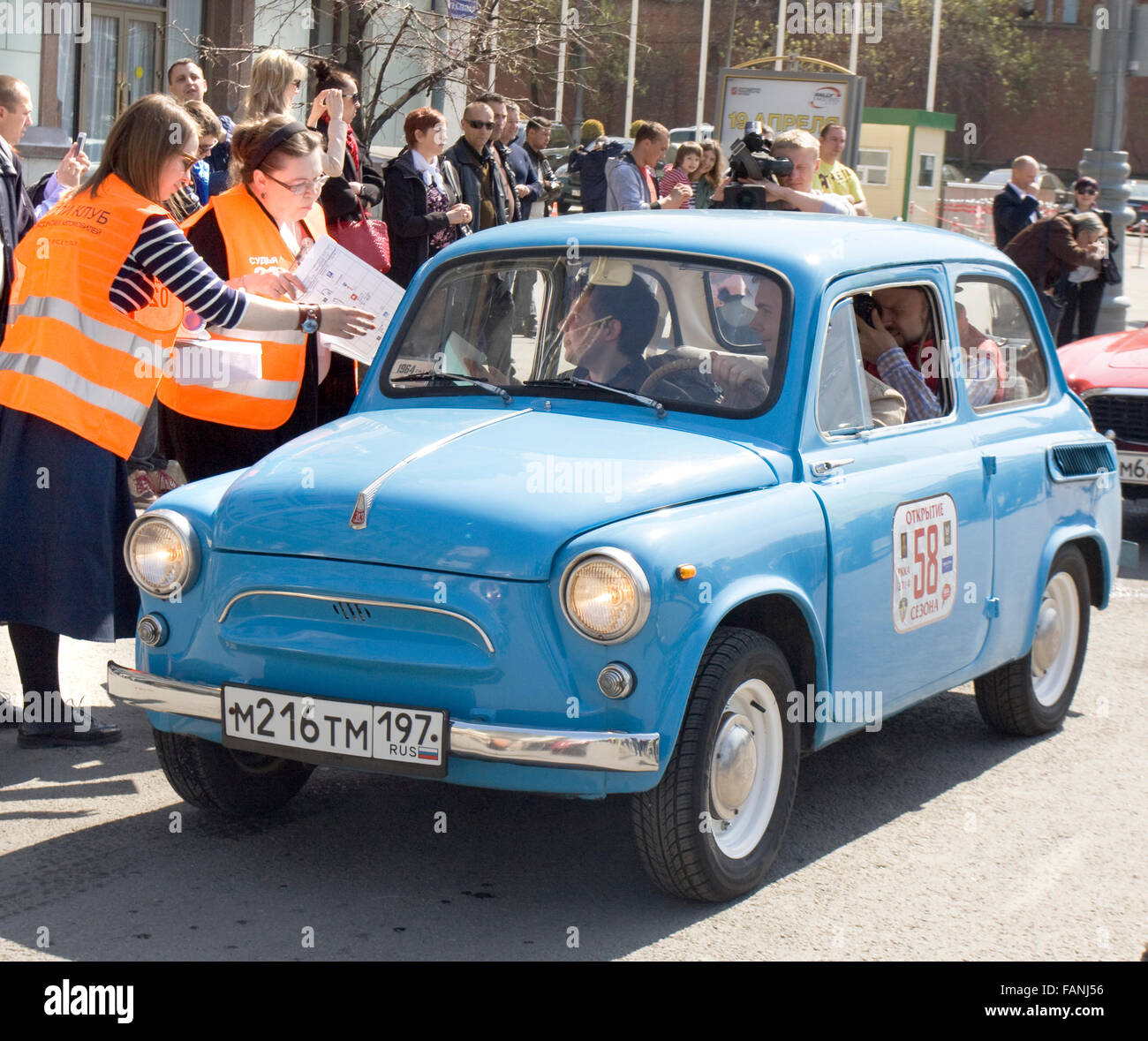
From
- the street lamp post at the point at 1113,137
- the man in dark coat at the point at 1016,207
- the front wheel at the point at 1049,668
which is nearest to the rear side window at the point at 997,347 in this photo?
the front wheel at the point at 1049,668

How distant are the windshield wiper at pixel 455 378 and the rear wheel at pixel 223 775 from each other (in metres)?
1.27

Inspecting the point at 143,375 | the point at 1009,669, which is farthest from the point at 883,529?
the point at 143,375

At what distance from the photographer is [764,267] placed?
5109mm

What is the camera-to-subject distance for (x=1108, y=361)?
34.4 feet

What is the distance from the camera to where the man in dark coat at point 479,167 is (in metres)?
11.0

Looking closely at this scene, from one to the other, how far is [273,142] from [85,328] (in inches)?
43.9

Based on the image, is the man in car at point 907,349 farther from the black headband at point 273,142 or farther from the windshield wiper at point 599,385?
the black headband at point 273,142

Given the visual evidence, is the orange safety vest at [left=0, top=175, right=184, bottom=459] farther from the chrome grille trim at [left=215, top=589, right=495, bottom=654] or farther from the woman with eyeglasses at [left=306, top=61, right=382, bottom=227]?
the woman with eyeglasses at [left=306, top=61, right=382, bottom=227]

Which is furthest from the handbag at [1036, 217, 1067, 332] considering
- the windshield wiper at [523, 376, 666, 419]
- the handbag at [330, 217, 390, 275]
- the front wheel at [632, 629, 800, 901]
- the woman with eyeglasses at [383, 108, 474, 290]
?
the front wheel at [632, 629, 800, 901]

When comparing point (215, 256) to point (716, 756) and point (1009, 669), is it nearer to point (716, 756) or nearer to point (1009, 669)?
point (716, 756)

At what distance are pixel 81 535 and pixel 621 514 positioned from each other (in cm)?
211

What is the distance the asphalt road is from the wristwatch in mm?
1490

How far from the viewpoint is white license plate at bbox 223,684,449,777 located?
161 inches

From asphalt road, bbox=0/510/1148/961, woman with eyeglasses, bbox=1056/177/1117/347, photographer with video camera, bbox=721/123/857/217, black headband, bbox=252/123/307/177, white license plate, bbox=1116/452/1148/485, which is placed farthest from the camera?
woman with eyeglasses, bbox=1056/177/1117/347
